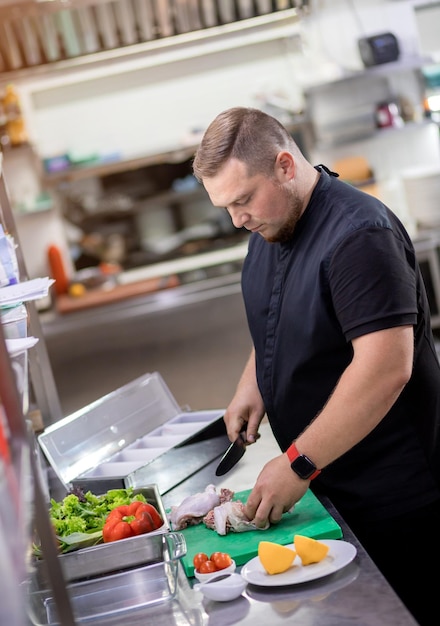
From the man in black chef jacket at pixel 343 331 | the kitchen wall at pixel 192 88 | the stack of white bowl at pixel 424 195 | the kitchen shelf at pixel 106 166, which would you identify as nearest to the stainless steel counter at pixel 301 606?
the man in black chef jacket at pixel 343 331

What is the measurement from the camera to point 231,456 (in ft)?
7.80

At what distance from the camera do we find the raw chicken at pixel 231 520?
187 cm

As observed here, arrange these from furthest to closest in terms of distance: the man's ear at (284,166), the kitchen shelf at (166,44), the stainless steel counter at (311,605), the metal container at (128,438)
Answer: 1. the kitchen shelf at (166,44)
2. the metal container at (128,438)
3. the man's ear at (284,166)
4. the stainless steel counter at (311,605)

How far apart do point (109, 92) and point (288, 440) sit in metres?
4.64

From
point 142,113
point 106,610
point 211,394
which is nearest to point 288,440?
point 106,610

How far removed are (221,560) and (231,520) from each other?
181mm

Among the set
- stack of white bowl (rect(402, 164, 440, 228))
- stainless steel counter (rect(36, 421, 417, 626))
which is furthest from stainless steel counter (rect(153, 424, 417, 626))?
stack of white bowl (rect(402, 164, 440, 228))

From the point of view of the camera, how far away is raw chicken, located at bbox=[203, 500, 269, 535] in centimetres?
187

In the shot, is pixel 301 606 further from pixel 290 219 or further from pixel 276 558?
pixel 290 219

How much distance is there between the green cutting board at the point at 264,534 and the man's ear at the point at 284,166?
29.6 inches

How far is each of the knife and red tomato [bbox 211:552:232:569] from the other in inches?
25.0

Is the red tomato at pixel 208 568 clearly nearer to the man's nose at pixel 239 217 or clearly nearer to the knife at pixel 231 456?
the knife at pixel 231 456

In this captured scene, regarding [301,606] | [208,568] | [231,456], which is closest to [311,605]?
[301,606]

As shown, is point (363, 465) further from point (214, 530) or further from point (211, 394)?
point (211, 394)
